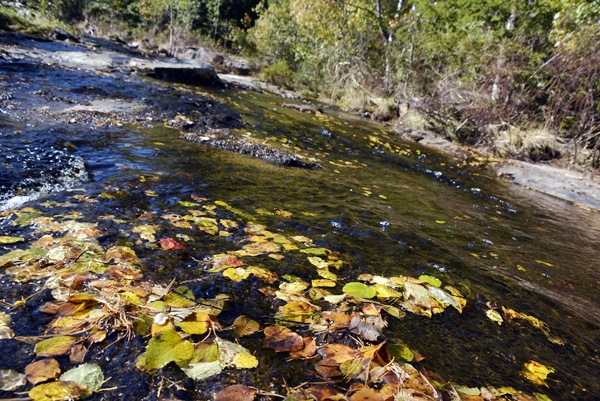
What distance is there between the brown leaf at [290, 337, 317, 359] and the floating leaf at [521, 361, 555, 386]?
0.86 metres

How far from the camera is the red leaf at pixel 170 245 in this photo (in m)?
1.70

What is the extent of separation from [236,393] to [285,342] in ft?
0.92

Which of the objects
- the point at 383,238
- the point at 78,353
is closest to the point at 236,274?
the point at 78,353

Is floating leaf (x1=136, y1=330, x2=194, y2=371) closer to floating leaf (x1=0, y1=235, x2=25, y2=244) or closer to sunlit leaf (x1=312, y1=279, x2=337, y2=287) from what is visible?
sunlit leaf (x1=312, y1=279, x2=337, y2=287)

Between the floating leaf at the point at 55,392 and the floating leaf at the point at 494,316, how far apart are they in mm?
1748

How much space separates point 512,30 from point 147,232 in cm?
1217

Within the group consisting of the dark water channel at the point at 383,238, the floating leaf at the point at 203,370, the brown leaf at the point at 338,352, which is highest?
the brown leaf at the point at 338,352

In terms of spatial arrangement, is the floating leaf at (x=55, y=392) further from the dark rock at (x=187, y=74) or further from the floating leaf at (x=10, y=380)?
the dark rock at (x=187, y=74)

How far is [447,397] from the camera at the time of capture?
1.06 metres

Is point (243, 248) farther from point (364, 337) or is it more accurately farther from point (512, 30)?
point (512, 30)

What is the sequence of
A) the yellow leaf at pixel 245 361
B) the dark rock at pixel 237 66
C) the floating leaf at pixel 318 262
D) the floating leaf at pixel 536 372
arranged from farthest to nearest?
the dark rock at pixel 237 66
the floating leaf at pixel 318 262
the floating leaf at pixel 536 372
the yellow leaf at pixel 245 361

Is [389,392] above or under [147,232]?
above

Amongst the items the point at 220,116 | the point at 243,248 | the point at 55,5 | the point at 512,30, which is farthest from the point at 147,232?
the point at 55,5

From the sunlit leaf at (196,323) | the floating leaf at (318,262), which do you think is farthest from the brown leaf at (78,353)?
the floating leaf at (318,262)
